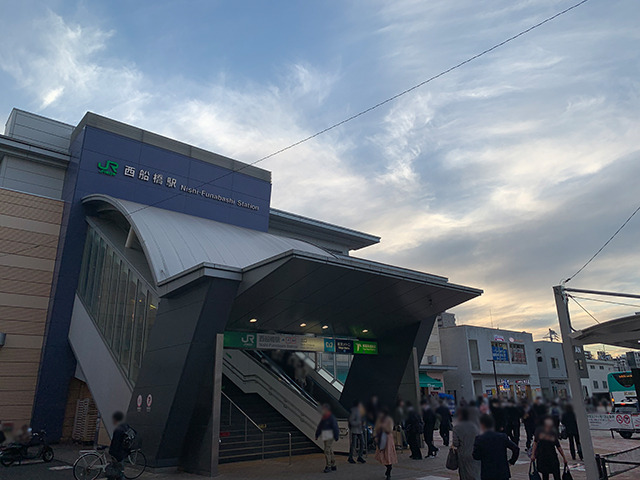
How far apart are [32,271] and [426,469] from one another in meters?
17.9

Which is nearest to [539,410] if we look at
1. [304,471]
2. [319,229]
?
[304,471]

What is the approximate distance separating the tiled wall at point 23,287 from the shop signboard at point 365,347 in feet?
44.0

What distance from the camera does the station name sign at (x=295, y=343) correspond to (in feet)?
50.7

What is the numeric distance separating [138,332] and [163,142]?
11409 mm

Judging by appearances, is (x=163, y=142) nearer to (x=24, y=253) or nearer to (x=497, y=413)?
(x=24, y=253)

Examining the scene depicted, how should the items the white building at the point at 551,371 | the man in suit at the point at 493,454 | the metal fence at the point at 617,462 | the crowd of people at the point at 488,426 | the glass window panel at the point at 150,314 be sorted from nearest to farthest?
the white building at the point at 551,371, the crowd of people at the point at 488,426, the man in suit at the point at 493,454, the metal fence at the point at 617,462, the glass window panel at the point at 150,314

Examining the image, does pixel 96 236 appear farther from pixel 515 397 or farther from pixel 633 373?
pixel 633 373

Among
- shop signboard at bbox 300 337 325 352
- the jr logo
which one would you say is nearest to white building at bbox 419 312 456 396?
shop signboard at bbox 300 337 325 352

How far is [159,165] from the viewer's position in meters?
22.8

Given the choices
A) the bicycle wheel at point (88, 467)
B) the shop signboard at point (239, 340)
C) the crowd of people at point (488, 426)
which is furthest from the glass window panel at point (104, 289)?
the crowd of people at point (488, 426)

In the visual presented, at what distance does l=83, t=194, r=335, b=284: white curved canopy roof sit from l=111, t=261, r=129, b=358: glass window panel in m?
1.97

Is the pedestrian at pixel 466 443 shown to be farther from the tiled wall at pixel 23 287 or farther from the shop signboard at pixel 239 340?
the tiled wall at pixel 23 287

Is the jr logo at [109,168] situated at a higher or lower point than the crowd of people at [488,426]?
higher

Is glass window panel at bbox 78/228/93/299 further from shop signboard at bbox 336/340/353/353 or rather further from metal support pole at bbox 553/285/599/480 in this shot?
metal support pole at bbox 553/285/599/480
